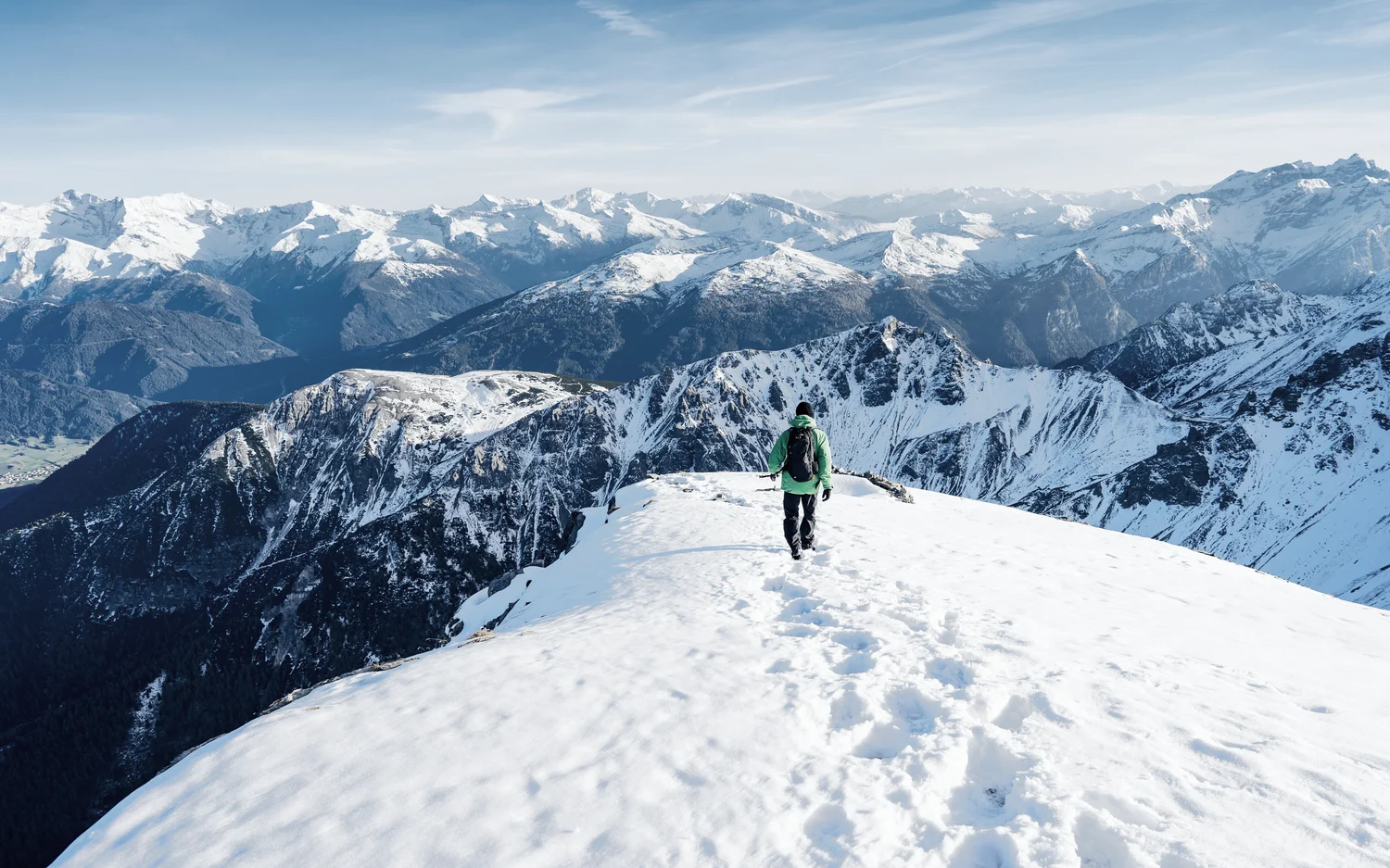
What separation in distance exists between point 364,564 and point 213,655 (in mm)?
41370

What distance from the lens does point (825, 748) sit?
10969 millimetres

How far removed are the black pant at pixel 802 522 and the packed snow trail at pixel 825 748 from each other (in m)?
3.65

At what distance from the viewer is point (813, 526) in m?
24.1

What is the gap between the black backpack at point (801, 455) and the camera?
73.4ft

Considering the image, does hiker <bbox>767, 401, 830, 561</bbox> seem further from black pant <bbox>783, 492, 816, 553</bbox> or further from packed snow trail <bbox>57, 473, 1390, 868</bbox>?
packed snow trail <bbox>57, 473, 1390, 868</bbox>

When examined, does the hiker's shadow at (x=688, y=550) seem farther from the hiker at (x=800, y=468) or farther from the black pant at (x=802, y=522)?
the hiker at (x=800, y=468)

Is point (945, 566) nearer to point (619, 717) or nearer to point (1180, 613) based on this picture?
point (1180, 613)

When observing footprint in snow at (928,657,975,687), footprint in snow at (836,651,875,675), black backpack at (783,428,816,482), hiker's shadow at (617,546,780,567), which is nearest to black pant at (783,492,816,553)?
black backpack at (783,428,816,482)

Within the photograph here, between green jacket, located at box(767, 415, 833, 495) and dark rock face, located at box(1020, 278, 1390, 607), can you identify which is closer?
green jacket, located at box(767, 415, 833, 495)

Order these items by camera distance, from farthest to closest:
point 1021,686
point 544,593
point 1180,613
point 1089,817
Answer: point 544,593
point 1180,613
point 1021,686
point 1089,817

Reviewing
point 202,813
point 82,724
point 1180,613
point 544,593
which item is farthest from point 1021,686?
point 82,724

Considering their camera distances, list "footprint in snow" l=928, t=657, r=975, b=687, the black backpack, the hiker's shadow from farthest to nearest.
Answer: the hiker's shadow → the black backpack → "footprint in snow" l=928, t=657, r=975, b=687

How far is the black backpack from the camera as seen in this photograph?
73.4 ft

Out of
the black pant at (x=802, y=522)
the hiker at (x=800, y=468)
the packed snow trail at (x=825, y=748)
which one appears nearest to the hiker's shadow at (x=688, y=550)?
the black pant at (x=802, y=522)
